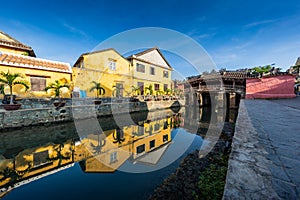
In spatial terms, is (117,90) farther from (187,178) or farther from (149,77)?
(187,178)

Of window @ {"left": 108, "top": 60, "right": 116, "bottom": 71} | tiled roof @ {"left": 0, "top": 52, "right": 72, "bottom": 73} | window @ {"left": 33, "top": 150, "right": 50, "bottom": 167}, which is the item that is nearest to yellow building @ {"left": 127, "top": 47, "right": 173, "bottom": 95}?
window @ {"left": 108, "top": 60, "right": 116, "bottom": 71}

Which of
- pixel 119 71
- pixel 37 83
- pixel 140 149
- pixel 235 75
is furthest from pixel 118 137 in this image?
pixel 235 75

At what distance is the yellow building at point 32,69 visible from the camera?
877cm

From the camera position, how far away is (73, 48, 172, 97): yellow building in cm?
1277

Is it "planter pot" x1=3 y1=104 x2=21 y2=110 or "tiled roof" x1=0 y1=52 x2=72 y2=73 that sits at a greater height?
"tiled roof" x1=0 y1=52 x2=72 y2=73

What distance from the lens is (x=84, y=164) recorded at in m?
4.01

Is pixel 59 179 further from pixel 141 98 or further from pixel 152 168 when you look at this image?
pixel 141 98

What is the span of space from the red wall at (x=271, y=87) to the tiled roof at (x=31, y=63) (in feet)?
60.1

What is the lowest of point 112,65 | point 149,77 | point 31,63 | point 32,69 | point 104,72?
point 32,69

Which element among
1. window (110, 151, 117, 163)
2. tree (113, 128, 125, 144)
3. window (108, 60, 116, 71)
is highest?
window (108, 60, 116, 71)

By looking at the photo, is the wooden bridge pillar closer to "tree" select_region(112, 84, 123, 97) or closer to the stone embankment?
"tree" select_region(112, 84, 123, 97)

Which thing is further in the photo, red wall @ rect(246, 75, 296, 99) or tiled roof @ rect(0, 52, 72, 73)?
red wall @ rect(246, 75, 296, 99)

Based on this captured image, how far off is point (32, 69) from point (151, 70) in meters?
13.3

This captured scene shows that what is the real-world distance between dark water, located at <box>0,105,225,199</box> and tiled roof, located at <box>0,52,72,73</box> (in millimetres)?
4894
